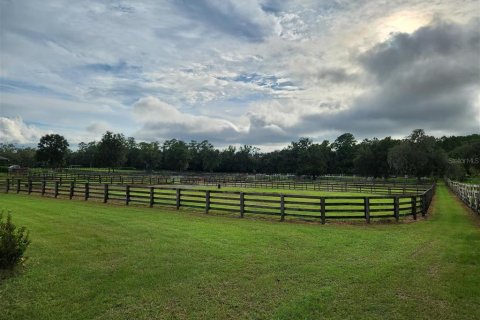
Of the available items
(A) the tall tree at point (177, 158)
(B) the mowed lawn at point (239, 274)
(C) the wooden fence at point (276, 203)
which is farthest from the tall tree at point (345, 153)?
(B) the mowed lawn at point (239, 274)

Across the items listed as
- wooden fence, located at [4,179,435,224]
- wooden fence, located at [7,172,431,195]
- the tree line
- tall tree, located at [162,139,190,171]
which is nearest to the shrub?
wooden fence, located at [4,179,435,224]

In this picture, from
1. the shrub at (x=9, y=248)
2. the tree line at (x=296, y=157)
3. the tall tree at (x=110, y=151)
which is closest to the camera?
the shrub at (x=9, y=248)

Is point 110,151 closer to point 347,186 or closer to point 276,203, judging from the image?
point 347,186

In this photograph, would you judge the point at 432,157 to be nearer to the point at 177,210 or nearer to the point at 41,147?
the point at 177,210

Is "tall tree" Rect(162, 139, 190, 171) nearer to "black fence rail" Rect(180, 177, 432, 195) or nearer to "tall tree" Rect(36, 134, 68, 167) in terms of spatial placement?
"tall tree" Rect(36, 134, 68, 167)

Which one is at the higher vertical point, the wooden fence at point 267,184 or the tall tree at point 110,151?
the tall tree at point 110,151

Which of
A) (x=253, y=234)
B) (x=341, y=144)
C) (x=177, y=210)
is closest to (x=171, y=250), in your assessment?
(x=253, y=234)

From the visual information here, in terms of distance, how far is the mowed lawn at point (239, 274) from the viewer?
571 cm

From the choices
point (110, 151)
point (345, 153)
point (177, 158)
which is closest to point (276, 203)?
point (110, 151)

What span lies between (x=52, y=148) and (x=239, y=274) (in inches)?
3972

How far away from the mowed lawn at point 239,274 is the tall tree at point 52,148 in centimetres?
9294

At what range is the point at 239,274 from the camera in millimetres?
7340

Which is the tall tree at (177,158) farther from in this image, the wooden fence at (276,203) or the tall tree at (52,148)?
the wooden fence at (276,203)

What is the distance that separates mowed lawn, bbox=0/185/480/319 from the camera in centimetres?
571
